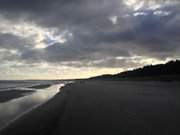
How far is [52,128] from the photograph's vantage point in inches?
443

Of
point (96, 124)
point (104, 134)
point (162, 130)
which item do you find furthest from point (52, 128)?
point (162, 130)

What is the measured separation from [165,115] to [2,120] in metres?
9.23

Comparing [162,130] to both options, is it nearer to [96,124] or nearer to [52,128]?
[96,124]

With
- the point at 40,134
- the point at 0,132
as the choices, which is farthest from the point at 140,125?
the point at 0,132

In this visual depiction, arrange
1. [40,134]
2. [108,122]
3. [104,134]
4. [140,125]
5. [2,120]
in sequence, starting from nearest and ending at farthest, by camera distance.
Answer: [104,134] → [40,134] → [140,125] → [108,122] → [2,120]

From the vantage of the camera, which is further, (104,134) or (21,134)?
(21,134)

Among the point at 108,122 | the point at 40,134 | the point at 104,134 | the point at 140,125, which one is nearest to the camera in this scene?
the point at 104,134

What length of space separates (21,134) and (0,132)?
1.31 meters

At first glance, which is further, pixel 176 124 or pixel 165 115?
pixel 165 115

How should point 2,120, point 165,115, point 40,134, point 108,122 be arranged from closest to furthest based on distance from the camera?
point 40,134, point 108,122, point 165,115, point 2,120

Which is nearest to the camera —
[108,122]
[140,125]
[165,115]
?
[140,125]

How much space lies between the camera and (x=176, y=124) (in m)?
11.1

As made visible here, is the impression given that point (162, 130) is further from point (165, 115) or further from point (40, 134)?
point (40, 134)

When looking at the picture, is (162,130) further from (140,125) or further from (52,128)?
(52,128)
